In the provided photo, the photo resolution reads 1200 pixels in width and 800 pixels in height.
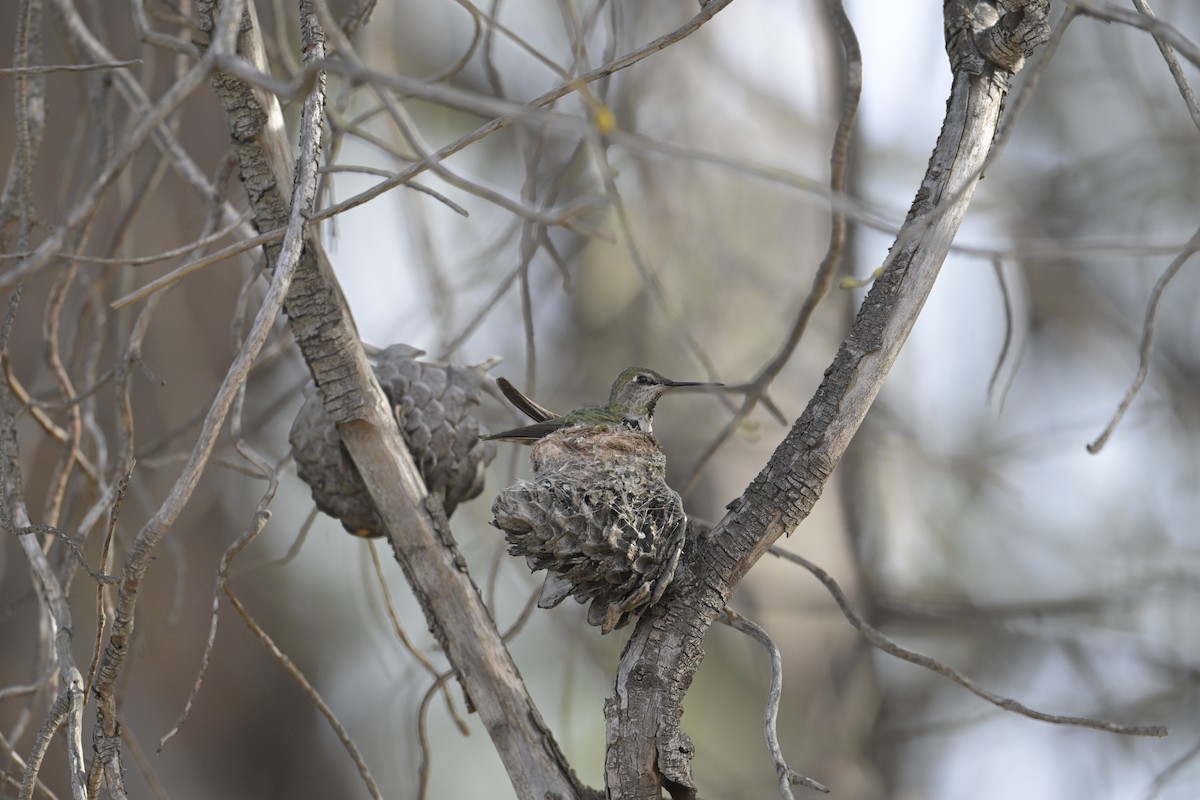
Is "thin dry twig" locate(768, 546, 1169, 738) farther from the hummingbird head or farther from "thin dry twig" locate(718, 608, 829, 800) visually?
A: the hummingbird head

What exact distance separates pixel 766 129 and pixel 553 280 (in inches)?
63.9

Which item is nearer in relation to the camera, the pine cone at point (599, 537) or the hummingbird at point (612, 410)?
the pine cone at point (599, 537)

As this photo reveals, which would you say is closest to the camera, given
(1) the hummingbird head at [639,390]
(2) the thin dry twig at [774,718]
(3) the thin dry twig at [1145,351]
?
(2) the thin dry twig at [774,718]

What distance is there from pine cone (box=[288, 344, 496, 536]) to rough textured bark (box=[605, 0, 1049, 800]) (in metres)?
0.57

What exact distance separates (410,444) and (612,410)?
868 millimetres

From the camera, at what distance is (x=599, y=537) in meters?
1.56

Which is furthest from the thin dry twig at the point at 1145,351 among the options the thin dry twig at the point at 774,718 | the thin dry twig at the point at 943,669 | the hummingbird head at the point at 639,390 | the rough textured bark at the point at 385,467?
the hummingbird head at the point at 639,390

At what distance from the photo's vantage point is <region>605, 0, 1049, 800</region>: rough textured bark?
1482 mm

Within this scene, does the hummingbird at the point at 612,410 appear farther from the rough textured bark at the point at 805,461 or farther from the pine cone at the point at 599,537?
the rough textured bark at the point at 805,461

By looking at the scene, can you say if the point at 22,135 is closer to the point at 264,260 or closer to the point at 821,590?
the point at 264,260

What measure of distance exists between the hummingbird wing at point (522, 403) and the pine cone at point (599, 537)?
1.63 feet

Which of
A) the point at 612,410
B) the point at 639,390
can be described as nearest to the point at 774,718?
the point at 612,410

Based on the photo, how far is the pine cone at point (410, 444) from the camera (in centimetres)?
187

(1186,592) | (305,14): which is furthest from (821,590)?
(305,14)
